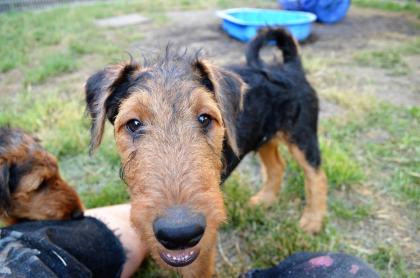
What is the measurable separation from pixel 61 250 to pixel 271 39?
2421 millimetres

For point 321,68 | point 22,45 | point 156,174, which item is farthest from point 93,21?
point 156,174

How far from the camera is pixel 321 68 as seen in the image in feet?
20.6

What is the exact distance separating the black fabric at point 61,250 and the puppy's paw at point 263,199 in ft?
4.50

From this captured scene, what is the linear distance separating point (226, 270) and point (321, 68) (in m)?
4.31

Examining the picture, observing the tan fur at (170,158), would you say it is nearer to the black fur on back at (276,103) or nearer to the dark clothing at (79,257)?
the dark clothing at (79,257)

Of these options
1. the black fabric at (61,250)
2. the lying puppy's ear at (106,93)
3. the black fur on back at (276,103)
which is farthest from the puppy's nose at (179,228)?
the black fur on back at (276,103)

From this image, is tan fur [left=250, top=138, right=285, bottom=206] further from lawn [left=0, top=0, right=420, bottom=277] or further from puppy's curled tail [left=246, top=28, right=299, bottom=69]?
puppy's curled tail [left=246, top=28, right=299, bottom=69]

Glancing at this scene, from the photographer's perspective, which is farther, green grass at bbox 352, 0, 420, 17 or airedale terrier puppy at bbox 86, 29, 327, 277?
green grass at bbox 352, 0, 420, 17

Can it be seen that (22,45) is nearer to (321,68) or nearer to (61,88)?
(61,88)

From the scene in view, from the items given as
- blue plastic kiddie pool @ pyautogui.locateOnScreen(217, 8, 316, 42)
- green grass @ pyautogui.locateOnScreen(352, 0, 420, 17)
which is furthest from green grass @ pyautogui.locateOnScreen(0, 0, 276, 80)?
green grass @ pyautogui.locateOnScreen(352, 0, 420, 17)

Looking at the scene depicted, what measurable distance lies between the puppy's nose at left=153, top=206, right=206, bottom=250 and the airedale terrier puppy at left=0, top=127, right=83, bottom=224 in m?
1.43

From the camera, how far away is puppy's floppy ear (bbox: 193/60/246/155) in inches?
93.8

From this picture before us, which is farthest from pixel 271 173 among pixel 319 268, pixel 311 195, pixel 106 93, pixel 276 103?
pixel 106 93

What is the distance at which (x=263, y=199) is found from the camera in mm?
3584
